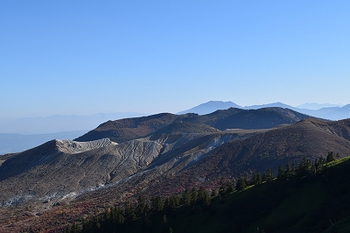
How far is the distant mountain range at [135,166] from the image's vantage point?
77188 millimetres

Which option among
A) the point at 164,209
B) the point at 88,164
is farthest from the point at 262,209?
the point at 88,164

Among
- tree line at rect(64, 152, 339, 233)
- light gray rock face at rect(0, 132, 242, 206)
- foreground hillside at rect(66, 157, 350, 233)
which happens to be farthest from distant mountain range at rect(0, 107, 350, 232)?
foreground hillside at rect(66, 157, 350, 233)

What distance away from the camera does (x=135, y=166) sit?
109m

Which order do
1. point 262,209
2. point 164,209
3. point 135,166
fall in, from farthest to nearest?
point 135,166
point 164,209
point 262,209

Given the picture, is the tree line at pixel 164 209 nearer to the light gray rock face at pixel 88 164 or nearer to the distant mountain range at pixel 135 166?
the distant mountain range at pixel 135 166

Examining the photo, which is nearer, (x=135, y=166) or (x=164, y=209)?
(x=164, y=209)

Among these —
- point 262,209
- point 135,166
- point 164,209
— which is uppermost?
point 262,209

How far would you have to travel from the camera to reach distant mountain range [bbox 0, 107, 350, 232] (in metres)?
77.2

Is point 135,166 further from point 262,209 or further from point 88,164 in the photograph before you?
point 262,209

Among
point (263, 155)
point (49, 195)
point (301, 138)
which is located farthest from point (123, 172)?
point (301, 138)

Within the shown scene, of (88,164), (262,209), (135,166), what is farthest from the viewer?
(135,166)

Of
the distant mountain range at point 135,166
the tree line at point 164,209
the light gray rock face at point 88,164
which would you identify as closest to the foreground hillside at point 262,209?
the tree line at point 164,209

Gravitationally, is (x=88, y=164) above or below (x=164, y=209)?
above

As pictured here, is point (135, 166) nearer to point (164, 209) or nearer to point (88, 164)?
point (88, 164)
